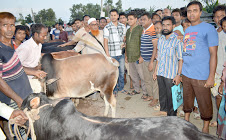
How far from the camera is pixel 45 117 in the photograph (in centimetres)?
142

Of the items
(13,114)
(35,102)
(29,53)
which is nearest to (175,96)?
(35,102)

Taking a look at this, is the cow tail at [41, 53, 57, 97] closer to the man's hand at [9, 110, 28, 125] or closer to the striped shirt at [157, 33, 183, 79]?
the man's hand at [9, 110, 28, 125]

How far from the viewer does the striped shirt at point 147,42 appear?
4227 millimetres

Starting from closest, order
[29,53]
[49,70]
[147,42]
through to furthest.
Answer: [29,53]
[49,70]
[147,42]

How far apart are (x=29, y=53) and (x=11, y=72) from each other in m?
0.97

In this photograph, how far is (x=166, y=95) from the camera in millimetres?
3592

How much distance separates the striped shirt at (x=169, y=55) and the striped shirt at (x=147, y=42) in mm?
831

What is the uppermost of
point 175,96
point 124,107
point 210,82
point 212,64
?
point 212,64

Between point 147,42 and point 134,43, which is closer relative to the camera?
point 147,42

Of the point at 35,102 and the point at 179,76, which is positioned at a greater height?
the point at 35,102

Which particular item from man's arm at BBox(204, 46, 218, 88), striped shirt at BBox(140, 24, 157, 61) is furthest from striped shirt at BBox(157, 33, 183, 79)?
striped shirt at BBox(140, 24, 157, 61)

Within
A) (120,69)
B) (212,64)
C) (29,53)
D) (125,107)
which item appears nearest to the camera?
(212,64)

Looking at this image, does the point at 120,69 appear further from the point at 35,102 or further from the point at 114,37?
the point at 35,102

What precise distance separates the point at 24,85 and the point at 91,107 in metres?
2.60
